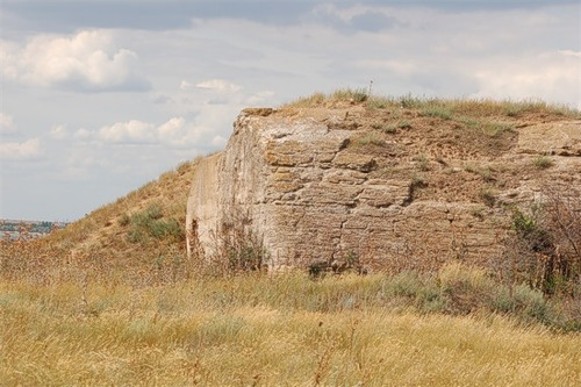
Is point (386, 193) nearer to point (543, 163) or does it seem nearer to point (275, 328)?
point (543, 163)

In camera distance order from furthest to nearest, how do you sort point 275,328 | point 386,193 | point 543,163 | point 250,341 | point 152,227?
point 152,227, point 543,163, point 386,193, point 275,328, point 250,341

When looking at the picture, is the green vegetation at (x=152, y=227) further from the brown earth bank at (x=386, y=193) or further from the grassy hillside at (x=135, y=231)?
the brown earth bank at (x=386, y=193)

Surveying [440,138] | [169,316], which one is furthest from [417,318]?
[440,138]

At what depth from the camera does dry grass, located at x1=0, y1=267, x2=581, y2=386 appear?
674 centimetres

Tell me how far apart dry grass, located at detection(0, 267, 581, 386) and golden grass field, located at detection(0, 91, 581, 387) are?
2 centimetres

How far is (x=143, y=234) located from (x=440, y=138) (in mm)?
9730

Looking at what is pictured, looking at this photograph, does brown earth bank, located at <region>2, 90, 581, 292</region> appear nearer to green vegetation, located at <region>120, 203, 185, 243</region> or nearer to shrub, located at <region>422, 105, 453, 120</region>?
shrub, located at <region>422, 105, 453, 120</region>

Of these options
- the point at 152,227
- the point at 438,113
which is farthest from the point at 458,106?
the point at 152,227

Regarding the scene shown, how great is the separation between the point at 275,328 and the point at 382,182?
599 cm

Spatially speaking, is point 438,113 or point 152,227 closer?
point 438,113

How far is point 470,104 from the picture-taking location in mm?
18672

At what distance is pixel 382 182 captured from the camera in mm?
14703

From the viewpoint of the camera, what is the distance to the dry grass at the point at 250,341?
674 cm

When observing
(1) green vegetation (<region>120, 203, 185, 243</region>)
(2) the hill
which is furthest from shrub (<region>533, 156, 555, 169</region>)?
(1) green vegetation (<region>120, 203, 185, 243</region>)
